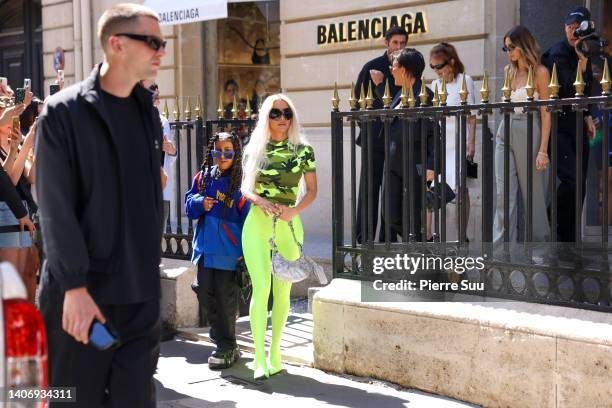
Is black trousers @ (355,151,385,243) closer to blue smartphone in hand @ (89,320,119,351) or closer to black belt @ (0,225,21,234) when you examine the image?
black belt @ (0,225,21,234)

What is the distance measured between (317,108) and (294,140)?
546 cm

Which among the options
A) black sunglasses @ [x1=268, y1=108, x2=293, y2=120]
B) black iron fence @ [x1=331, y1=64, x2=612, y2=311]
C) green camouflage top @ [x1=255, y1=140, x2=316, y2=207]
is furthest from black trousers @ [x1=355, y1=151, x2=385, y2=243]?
black sunglasses @ [x1=268, y1=108, x2=293, y2=120]

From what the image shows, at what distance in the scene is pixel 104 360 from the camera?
3.72 metres

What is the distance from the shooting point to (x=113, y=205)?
3.70 m

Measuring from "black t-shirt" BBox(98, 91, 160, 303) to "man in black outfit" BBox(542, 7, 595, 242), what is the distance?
3.21m

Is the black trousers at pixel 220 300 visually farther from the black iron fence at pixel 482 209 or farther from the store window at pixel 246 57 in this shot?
the store window at pixel 246 57

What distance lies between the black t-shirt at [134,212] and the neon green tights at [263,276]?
8.47 ft

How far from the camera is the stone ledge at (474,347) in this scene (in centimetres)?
508

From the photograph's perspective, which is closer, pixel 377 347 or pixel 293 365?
pixel 377 347

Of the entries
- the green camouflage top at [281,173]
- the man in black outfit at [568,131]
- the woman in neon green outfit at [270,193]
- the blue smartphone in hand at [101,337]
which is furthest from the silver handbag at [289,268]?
the blue smartphone in hand at [101,337]

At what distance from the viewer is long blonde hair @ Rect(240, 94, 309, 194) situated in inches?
254

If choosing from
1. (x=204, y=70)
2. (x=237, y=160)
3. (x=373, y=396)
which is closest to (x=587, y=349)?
(x=373, y=396)

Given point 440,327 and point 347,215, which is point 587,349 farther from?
point 347,215

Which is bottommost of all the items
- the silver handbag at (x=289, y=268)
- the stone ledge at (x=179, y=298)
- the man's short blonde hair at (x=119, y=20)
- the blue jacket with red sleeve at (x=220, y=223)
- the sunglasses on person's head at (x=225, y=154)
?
the stone ledge at (x=179, y=298)
